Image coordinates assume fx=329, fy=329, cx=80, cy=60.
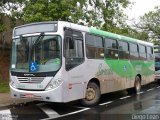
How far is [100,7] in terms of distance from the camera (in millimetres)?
23547

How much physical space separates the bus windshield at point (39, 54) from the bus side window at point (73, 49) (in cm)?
30

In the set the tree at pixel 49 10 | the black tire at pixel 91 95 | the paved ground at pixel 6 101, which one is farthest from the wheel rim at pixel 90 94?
the tree at pixel 49 10

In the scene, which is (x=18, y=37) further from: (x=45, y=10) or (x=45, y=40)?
(x=45, y=10)

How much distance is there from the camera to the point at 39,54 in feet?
36.2

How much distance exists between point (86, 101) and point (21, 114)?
2.78 m

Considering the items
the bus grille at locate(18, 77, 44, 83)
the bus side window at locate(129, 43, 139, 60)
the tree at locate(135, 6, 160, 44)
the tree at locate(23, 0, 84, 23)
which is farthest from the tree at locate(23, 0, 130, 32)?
the tree at locate(135, 6, 160, 44)

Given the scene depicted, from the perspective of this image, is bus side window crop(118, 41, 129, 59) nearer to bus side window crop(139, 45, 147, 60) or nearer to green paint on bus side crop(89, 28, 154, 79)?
green paint on bus side crop(89, 28, 154, 79)

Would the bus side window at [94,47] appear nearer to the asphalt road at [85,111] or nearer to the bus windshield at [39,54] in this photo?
the bus windshield at [39,54]

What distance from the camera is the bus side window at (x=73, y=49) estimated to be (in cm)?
1104

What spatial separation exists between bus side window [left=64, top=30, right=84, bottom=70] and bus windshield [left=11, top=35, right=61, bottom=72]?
0.99ft

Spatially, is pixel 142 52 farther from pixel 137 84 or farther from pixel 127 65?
pixel 127 65

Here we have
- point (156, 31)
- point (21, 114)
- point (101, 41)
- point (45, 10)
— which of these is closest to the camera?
point (21, 114)

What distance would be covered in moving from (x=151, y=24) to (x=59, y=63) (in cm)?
3694

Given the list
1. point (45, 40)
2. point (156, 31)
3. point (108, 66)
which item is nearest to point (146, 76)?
point (108, 66)
